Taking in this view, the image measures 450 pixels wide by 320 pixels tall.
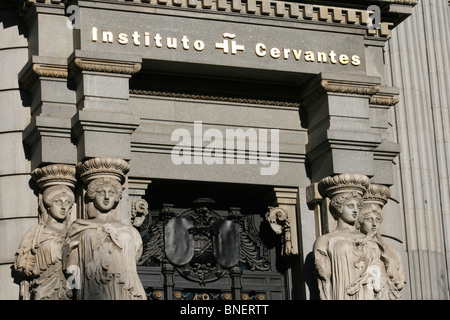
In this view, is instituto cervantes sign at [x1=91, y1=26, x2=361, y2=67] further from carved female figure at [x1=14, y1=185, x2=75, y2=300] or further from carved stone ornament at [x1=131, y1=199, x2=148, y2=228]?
carved female figure at [x1=14, y1=185, x2=75, y2=300]

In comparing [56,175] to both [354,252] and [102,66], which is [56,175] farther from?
[354,252]

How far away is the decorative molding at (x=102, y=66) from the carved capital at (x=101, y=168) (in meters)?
1.54

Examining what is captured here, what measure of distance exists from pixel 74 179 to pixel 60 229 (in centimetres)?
86

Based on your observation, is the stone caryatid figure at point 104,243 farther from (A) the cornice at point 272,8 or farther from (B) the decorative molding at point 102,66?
(A) the cornice at point 272,8

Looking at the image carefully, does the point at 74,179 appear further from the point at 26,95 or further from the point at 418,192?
the point at 418,192

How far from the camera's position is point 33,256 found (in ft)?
67.4

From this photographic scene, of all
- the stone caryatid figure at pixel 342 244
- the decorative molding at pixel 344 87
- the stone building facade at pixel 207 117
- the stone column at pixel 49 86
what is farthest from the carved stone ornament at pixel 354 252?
the stone column at pixel 49 86

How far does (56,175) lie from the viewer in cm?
2102

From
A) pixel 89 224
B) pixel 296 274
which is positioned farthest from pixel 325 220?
pixel 89 224

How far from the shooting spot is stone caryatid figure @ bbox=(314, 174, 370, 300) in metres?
21.4

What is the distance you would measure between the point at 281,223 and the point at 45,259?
189 inches

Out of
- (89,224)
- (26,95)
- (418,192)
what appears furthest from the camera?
(418,192)

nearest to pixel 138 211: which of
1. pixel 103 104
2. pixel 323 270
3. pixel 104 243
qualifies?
pixel 104 243

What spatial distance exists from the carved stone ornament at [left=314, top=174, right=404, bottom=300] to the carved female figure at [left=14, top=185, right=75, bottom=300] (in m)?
4.30
